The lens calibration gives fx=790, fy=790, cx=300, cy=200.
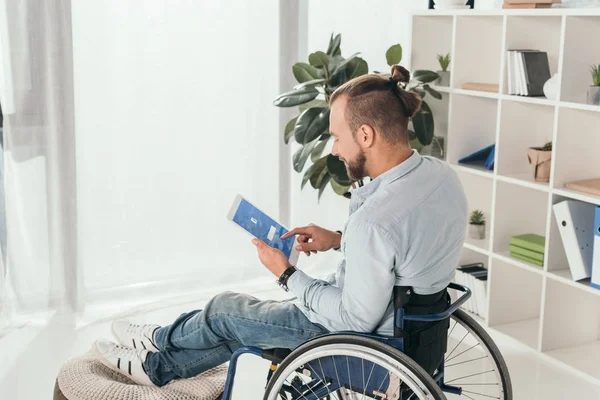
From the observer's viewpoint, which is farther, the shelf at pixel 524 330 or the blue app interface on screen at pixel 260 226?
the shelf at pixel 524 330

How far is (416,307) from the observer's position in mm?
1830

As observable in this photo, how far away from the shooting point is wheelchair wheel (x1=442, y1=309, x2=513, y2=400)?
6.72ft

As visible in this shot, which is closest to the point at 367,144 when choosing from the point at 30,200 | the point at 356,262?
the point at 356,262

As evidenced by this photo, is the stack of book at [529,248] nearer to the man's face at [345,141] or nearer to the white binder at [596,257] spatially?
the white binder at [596,257]

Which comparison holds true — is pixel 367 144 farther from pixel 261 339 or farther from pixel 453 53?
pixel 453 53

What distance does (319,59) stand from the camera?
319 centimetres

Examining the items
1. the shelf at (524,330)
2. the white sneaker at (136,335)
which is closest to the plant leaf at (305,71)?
the shelf at (524,330)

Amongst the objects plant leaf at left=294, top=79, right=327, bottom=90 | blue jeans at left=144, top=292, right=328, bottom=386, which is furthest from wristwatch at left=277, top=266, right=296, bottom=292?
plant leaf at left=294, top=79, right=327, bottom=90

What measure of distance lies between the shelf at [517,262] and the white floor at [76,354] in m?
0.31

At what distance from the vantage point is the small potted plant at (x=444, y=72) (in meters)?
3.45

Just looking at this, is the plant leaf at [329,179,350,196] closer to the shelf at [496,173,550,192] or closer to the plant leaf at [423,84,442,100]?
the plant leaf at [423,84,442,100]

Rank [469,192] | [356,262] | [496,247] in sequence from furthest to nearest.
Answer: [469,192], [496,247], [356,262]

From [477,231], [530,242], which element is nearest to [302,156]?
[477,231]

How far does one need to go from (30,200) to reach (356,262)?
1.92 meters
